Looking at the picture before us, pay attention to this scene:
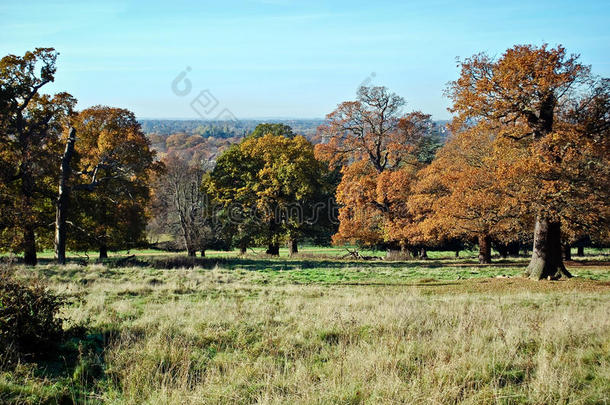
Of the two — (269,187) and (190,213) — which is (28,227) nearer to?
(190,213)

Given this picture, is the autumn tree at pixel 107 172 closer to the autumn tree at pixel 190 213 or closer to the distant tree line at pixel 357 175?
the distant tree line at pixel 357 175

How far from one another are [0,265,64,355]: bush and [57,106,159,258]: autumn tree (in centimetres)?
2120

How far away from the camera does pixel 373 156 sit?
113 feet

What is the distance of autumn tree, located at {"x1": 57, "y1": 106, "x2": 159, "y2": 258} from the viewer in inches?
1115

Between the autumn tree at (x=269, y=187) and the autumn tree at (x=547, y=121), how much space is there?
20.9 metres

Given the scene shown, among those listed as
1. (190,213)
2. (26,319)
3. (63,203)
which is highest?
(63,203)

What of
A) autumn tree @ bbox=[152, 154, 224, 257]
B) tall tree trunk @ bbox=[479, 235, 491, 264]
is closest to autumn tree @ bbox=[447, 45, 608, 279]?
tall tree trunk @ bbox=[479, 235, 491, 264]

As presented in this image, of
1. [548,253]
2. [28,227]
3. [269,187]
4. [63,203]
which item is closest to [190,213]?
[269,187]

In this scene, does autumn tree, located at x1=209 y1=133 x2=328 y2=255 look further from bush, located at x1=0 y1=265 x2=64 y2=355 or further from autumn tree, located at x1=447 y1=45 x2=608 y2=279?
bush, located at x1=0 y1=265 x2=64 y2=355

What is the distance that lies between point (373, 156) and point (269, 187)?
31.1 feet

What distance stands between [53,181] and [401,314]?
956 inches

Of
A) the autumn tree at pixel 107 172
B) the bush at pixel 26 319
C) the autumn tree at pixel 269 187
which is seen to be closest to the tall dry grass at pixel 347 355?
the bush at pixel 26 319

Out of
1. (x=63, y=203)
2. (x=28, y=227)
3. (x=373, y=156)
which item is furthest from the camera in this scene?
(x=373, y=156)

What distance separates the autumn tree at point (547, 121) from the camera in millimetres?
16594
